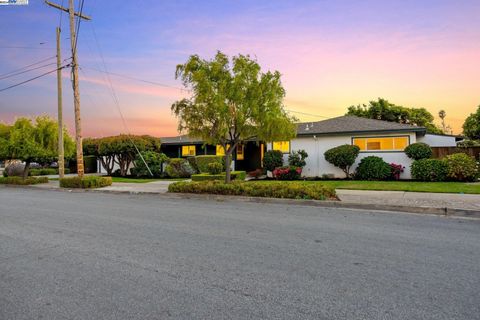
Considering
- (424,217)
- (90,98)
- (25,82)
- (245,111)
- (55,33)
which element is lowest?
(424,217)

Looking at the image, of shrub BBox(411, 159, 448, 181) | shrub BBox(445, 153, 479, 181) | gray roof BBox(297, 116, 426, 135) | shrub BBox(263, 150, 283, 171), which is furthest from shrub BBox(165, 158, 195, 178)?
shrub BBox(445, 153, 479, 181)

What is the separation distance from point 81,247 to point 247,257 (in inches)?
113

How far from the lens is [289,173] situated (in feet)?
63.9

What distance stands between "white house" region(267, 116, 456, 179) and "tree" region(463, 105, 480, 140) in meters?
17.7

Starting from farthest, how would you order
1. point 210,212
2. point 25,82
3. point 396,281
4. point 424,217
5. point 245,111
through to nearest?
point 25,82, point 245,111, point 210,212, point 424,217, point 396,281

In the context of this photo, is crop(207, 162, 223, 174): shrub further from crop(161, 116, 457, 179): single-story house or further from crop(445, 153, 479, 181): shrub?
crop(445, 153, 479, 181): shrub

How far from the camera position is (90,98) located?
2048 cm

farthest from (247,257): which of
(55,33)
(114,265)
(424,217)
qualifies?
(55,33)

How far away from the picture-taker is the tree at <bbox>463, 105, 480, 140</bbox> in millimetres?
32931

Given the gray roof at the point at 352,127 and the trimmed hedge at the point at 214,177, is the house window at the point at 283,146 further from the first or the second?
the trimmed hedge at the point at 214,177

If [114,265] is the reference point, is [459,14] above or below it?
above

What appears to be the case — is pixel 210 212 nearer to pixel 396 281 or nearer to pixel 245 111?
pixel 245 111

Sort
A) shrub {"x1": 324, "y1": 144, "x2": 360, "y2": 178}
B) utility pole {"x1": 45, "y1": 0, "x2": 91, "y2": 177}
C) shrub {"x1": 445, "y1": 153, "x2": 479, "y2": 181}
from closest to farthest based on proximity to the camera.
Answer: shrub {"x1": 445, "y1": 153, "x2": 479, "y2": 181} → utility pole {"x1": 45, "y1": 0, "x2": 91, "y2": 177} → shrub {"x1": 324, "y1": 144, "x2": 360, "y2": 178}

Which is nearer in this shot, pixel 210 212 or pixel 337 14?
pixel 210 212
